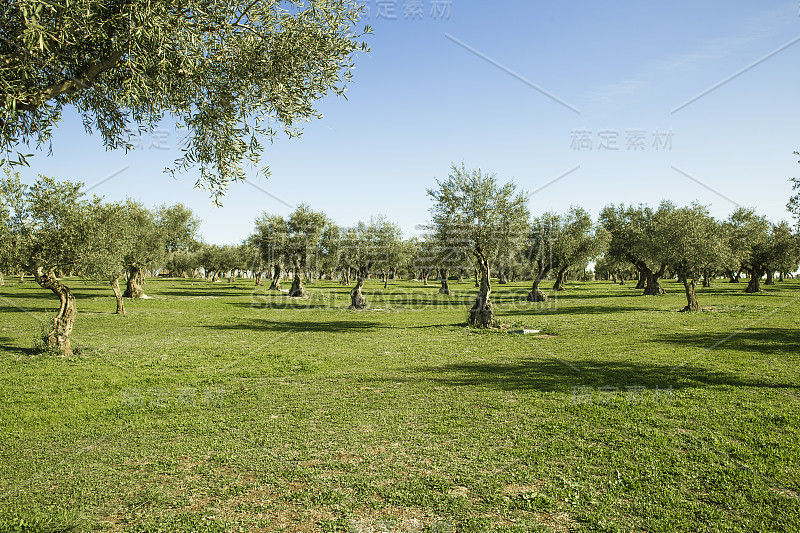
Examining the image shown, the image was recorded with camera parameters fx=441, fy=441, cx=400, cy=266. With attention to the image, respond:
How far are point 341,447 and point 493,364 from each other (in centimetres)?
975

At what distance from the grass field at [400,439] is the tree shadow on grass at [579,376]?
13cm

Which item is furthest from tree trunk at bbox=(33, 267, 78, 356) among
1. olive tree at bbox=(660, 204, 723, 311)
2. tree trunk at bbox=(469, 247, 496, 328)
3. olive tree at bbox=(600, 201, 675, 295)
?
olive tree at bbox=(600, 201, 675, 295)

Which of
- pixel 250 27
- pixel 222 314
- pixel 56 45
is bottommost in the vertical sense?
pixel 222 314

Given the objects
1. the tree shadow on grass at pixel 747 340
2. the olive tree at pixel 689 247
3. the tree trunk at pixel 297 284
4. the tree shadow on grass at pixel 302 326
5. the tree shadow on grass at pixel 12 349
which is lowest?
the tree shadow on grass at pixel 302 326

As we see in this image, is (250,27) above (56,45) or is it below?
above

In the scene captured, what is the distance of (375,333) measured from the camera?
26.8 m

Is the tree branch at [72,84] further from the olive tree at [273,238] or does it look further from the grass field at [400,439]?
the olive tree at [273,238]

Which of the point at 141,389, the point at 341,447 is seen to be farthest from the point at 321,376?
the point at 341,447

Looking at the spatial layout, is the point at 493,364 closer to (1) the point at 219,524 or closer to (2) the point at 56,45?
(1) the point at 219,524

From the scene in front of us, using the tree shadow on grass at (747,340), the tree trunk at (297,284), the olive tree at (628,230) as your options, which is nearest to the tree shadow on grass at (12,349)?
the tree shadow on grass at (747,340)

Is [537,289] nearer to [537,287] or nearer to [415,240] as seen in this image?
[537,287]

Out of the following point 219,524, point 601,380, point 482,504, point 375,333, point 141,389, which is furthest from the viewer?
point 375,333

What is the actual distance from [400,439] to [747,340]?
71.0 ft

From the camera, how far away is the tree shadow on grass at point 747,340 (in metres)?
20.0
